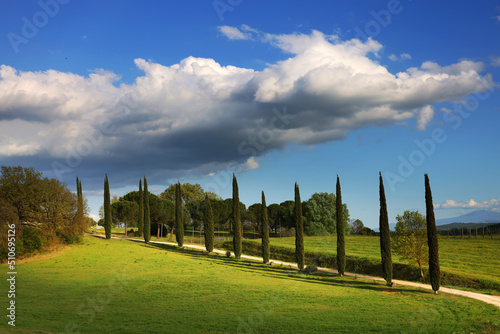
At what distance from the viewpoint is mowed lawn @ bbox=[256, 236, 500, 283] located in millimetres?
40281

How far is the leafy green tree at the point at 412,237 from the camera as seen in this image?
129 ft

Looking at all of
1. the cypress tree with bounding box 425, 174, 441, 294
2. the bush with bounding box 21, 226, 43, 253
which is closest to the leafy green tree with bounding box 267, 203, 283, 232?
the bush with bounding box 21, 226, 43, 253

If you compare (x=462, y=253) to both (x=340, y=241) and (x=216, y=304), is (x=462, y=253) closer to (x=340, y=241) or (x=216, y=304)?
(x=340, y=241)

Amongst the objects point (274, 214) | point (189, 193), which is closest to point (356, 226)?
point (274, 214)

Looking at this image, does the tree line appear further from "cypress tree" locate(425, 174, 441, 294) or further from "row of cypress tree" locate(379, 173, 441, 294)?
"cypress tree" locate(425, 174, 441, 294)

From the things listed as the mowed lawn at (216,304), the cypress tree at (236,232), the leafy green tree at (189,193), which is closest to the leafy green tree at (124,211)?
the leafy green tree at (189,193)

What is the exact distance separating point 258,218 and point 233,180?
197 ft

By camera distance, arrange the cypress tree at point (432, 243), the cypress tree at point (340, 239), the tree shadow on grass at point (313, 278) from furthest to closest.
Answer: the cypress tree at point (340, 239) < the tree shadow on grass at point (313, 278) < the cypress tree at point (432, 243)

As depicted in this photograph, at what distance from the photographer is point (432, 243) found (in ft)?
106

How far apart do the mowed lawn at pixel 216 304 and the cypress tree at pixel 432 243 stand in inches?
59.2

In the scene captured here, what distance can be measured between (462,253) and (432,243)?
23990mm

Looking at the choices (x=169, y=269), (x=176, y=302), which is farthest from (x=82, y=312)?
(x=169, y=269)

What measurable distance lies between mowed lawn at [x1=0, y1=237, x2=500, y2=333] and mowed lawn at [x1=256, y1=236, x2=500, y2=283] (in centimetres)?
1292

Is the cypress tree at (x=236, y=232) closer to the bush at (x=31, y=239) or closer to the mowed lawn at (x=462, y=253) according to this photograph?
the mowed lawn at (x=462, y=253)
